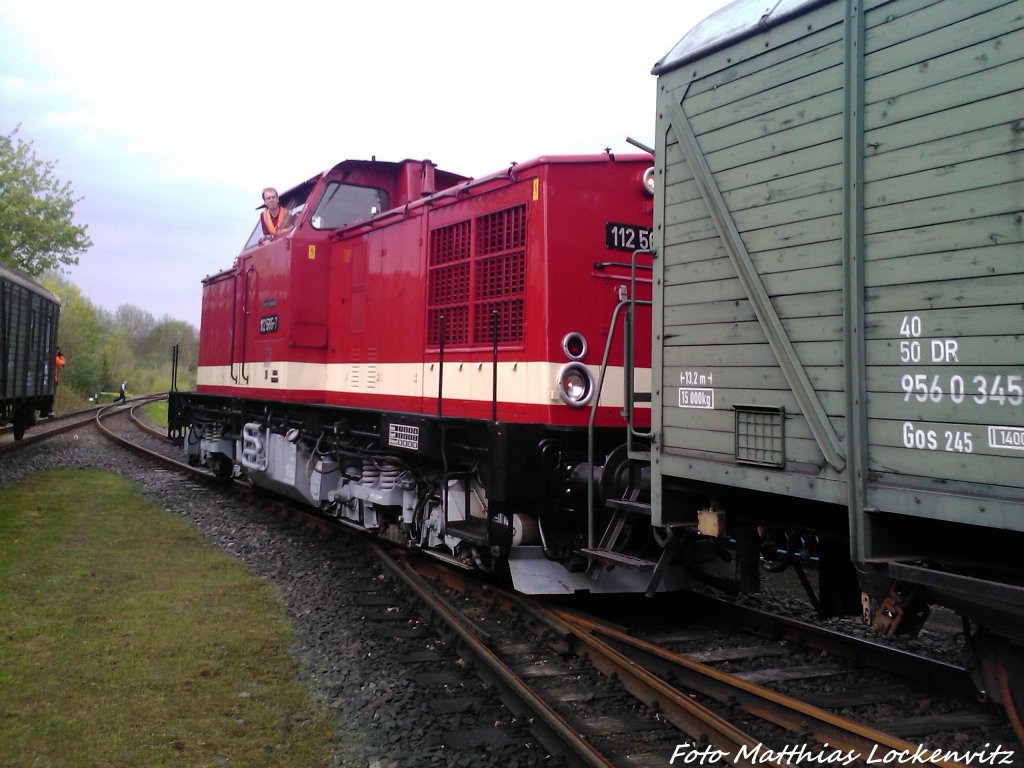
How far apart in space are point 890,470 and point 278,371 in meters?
7.06

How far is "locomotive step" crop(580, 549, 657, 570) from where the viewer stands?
13.7 ft

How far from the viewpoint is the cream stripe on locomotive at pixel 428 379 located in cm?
530

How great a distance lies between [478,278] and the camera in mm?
5973

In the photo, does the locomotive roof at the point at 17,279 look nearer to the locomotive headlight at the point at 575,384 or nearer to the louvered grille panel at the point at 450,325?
the louvered grille panel at the point at 450,325

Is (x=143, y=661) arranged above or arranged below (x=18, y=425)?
below

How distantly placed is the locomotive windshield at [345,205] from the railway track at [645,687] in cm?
440

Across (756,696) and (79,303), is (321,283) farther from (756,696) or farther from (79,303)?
(79,303)

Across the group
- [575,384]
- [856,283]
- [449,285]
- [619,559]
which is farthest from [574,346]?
[856,283]

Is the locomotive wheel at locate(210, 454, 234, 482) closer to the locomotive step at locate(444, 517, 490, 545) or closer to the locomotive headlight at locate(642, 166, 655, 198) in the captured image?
the locomotive step at locate(444, 517, 490, 545)

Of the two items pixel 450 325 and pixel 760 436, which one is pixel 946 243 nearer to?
pixel 760 436

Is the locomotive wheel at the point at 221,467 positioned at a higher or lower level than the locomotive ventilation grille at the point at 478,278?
lower

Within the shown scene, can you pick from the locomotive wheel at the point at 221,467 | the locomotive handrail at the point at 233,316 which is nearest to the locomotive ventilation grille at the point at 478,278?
the locomotive handrail at the point at 233,316

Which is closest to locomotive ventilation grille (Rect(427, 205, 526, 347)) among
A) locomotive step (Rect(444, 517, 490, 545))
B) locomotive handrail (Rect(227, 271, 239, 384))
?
locomotive step (Rect(444, 517, 490, 545))

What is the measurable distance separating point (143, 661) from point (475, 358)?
10.0ft
